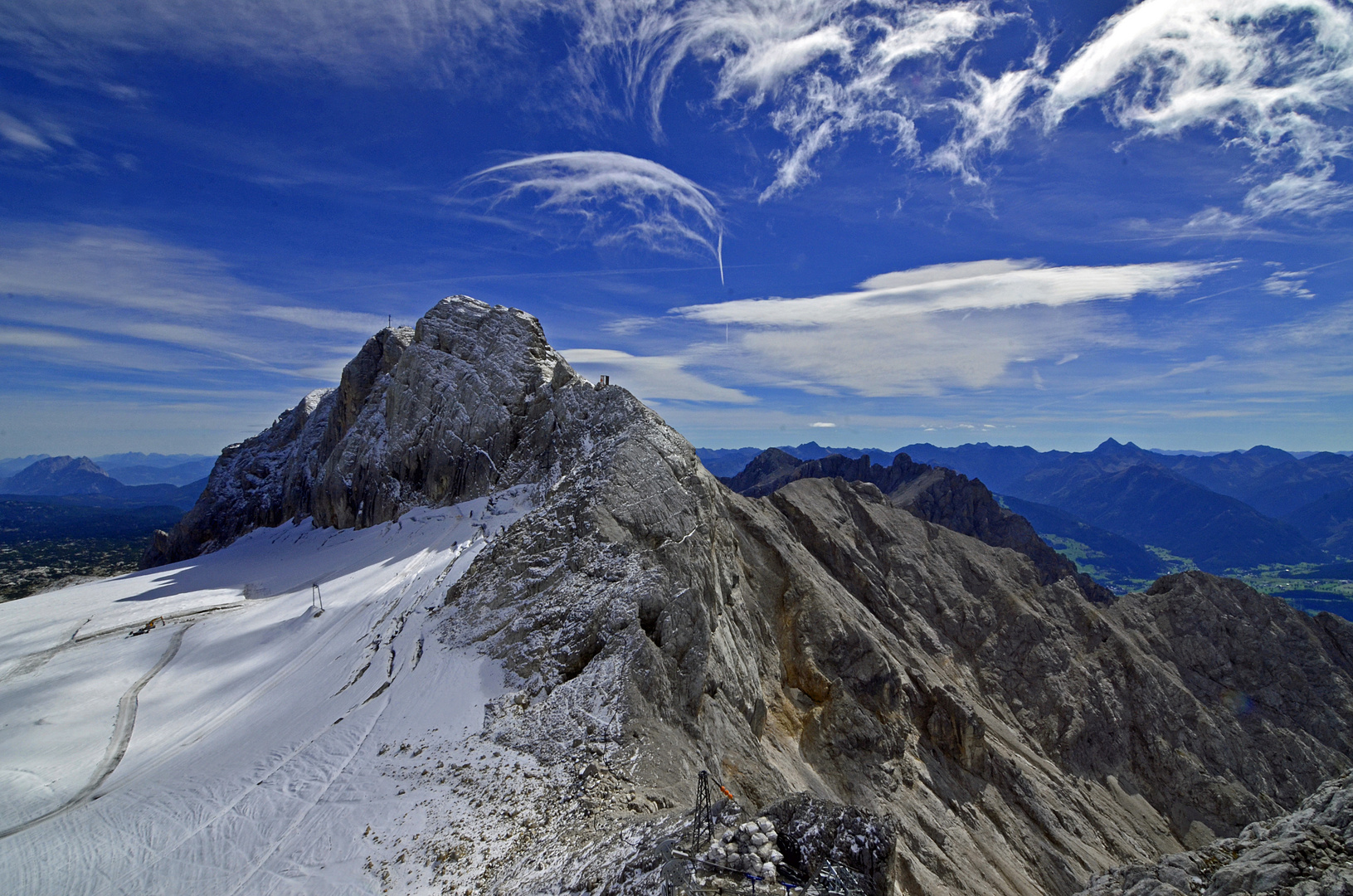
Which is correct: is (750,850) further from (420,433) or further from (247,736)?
(420,433)

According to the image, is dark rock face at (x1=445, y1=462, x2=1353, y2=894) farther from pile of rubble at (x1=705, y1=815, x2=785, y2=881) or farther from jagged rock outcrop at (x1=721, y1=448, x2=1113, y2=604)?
jagged rock outcrop at (x1=721, y1=448, x2=1113, y2=604)

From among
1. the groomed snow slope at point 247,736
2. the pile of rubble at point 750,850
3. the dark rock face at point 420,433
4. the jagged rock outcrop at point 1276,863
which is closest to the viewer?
the jagged rock outcrop at point 1276,863

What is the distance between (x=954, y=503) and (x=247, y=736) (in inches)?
4949

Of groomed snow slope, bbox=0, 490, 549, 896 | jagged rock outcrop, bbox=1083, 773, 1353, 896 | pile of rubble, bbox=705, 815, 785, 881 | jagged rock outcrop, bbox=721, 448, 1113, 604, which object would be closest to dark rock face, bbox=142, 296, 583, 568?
groomed snow slope, bbox=0, 490, 549, 896

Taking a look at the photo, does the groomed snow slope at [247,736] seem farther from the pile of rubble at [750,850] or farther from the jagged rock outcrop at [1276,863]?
the jagged rock outcrop at [1276,863]

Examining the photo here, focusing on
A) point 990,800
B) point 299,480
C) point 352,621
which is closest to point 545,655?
point 352,621

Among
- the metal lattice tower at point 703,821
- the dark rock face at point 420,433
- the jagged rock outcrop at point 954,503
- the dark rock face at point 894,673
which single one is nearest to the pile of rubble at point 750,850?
the metal lattice tower at point 703,821

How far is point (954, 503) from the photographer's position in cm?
12156

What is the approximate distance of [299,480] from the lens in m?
70.7

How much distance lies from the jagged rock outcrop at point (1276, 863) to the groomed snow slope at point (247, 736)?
49.1 ft

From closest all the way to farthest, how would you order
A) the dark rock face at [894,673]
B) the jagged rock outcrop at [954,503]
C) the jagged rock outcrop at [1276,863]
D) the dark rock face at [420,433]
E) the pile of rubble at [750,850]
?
1. the jagged rock outcrop at [1276,863]
2. the pile of rubble at [750,850]
3. the dark rock face at [894,673]
4. the dark rock face at [420,433]
5. the jagged rock outcrop at [954,503]

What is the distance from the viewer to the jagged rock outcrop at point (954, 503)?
341 ft

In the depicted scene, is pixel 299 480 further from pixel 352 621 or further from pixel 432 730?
pixel 432 730

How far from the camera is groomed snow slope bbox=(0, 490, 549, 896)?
1677 cm
